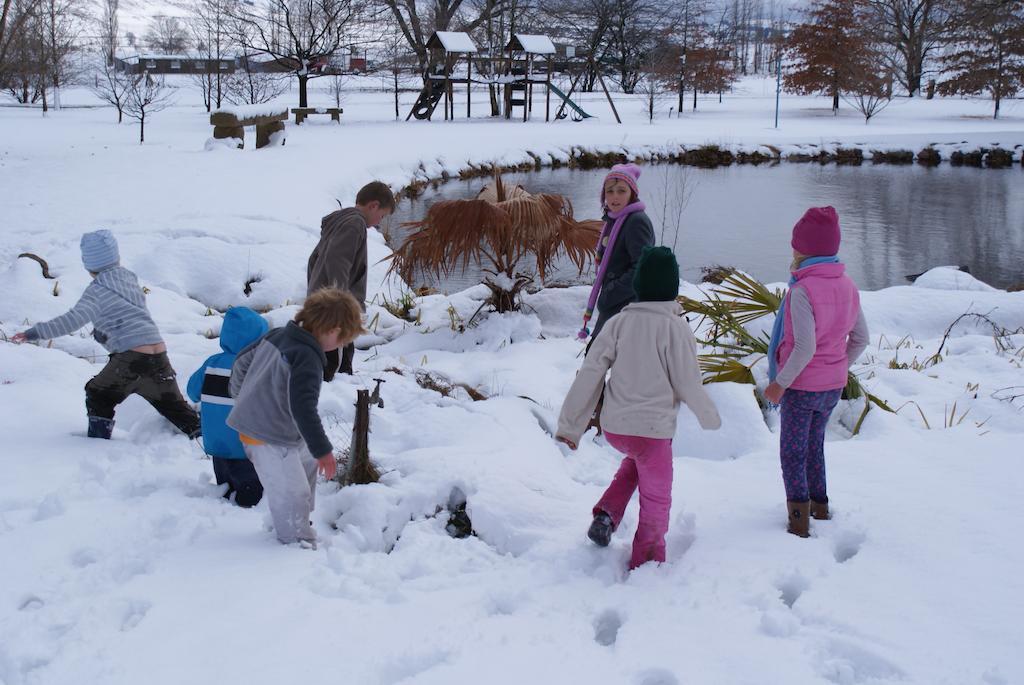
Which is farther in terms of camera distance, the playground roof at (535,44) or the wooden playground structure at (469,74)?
the playground roof at (535,44)

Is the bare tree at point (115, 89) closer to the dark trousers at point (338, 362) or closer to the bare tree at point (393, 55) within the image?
the bare tree at point (393, 55)

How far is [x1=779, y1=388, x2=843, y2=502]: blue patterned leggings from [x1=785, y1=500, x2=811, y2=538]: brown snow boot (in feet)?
0.09

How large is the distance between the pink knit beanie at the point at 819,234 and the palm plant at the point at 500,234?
3.27 m

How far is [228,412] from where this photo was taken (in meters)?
3.79

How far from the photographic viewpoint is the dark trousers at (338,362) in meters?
5.04

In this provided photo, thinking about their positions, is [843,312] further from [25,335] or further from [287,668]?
[25,335]

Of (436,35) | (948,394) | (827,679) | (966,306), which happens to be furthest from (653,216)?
(436,35)

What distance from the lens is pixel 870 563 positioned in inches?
132

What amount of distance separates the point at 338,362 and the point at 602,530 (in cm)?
225

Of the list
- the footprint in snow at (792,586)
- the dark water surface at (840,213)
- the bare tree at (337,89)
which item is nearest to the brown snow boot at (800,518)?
the footprint in snow at (792,586)

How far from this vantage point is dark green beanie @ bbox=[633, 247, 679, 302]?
324cm

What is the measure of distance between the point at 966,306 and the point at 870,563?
223 inches

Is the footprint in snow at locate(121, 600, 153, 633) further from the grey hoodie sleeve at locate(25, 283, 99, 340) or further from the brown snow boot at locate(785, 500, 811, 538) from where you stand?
the brown snow boot at locate(785, 500, 811, 538)

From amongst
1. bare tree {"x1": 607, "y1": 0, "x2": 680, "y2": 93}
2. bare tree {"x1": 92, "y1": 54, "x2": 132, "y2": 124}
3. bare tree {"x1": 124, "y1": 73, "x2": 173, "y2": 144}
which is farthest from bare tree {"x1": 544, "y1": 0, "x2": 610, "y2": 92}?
bare tree {"x1": 92, "y1": 54, "x2": 132, "y2": 124}
